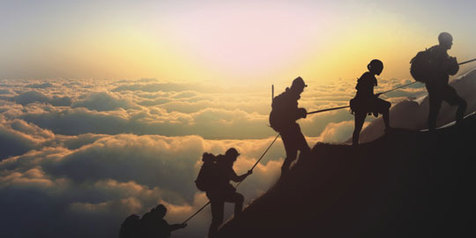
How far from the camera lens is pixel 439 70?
957 cm

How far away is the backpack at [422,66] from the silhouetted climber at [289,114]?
3.58m

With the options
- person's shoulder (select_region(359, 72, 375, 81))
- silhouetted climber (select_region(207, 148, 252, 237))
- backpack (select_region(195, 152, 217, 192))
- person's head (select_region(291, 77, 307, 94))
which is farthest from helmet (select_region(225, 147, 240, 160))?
person's shoulder (select_region(359, 72, 375, 81))

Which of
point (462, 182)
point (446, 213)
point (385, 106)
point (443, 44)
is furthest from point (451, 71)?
point (446, 213)

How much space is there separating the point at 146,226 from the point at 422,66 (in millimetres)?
9677

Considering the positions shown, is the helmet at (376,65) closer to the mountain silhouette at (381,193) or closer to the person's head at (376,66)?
the person's head at (376,66)

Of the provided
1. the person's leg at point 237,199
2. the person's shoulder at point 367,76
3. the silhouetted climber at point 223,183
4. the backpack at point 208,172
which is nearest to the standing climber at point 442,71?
the person's shoulder at point 367,76

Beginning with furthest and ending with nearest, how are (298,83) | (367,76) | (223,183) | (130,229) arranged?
(298,83)
(367,76)
(223,183)
(130,229)

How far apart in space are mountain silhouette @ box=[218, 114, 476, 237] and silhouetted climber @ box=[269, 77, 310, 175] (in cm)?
154

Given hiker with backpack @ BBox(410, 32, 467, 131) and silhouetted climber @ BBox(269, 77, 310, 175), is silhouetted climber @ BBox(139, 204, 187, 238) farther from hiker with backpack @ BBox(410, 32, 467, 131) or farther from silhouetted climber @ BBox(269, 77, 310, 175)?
hiker with backpack @ BBox(410, 32, 467, 131)

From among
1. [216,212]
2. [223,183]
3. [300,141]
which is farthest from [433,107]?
[216,212]

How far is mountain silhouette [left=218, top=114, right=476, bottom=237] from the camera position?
24.6 feet

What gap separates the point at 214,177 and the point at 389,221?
4662mm

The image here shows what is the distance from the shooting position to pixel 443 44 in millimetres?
9547

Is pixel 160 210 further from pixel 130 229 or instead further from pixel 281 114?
pixel 281 114
